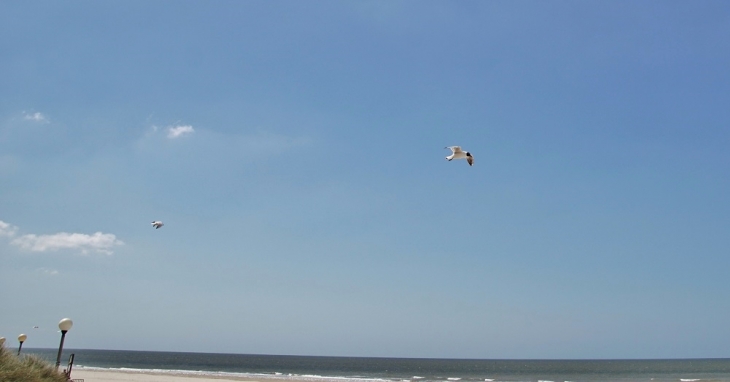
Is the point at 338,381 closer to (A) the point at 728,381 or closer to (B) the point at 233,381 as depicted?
(B) the point at 233,381

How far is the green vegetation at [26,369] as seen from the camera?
9873mm

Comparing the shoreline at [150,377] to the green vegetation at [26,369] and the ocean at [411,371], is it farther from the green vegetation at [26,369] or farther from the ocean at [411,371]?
the green vegetation at [26,369]

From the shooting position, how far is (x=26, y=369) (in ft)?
34.2

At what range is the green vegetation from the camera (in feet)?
32.4

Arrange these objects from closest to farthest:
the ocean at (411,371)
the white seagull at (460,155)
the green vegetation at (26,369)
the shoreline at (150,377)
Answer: the green vegetation at (26,369) → the white seagull at (460,155) → the shoreline at (150,377) → the ocean at (411,371)

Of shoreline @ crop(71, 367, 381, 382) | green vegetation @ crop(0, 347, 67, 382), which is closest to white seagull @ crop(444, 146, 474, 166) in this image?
green vegetation @ crop(0, 347, 67, 382)

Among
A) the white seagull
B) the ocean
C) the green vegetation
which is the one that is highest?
the white seagull

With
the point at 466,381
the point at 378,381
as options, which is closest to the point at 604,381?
the point at 466,381

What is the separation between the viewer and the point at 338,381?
116ft

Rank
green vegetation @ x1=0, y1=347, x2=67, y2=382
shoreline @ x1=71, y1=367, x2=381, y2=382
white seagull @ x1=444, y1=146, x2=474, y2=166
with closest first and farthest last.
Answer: green vegetation @ x1=0, y1=347, x2=67, y2=382, white seagull @ x1=444, y1=146, x2=474, y2=166, shoreline @ x1=71, y1=367, x2=381, y2=382

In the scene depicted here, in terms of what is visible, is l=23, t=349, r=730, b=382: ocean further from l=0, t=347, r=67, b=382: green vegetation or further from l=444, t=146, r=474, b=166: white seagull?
l=444, t=146, r=474, b=166: white seagull

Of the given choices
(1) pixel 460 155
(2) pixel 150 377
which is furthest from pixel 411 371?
(1) pixel 460 155

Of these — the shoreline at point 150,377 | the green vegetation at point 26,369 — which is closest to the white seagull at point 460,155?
the green vegetation at point 26,369

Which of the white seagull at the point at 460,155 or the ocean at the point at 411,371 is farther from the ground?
the white seagull at the point at 460,155
